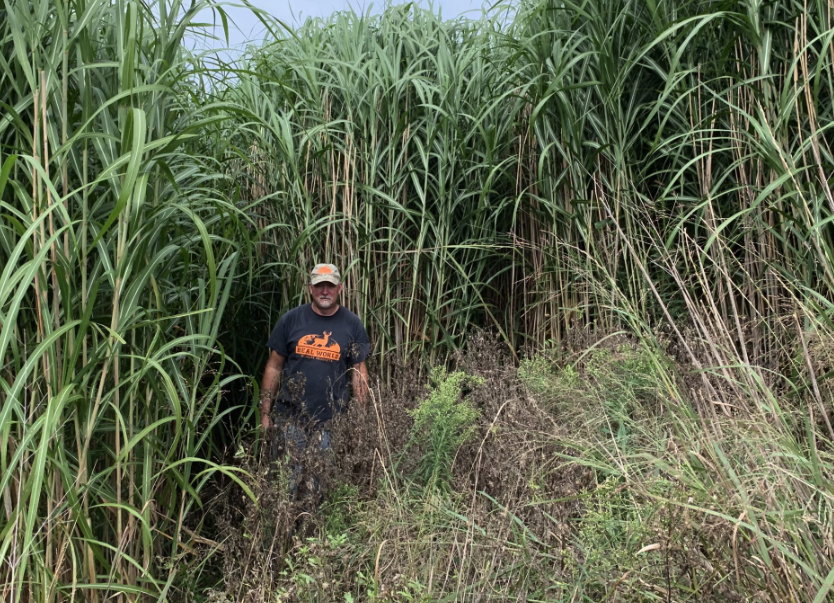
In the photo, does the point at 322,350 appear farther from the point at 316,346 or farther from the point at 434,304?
the point at 434,304

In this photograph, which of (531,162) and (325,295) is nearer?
(325,295)

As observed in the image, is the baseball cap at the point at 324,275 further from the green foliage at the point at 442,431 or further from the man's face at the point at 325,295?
the green foliage at the point at 442,431

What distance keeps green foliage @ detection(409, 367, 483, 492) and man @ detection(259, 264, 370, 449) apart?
1.87 feet

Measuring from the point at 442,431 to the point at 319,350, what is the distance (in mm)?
885

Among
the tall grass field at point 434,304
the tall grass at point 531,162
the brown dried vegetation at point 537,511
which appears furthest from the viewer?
the tall grass at point 531,162

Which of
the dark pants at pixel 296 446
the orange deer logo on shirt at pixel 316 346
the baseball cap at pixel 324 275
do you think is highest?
the baseball cap at pixel 324 275

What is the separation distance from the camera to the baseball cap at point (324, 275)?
122 inches

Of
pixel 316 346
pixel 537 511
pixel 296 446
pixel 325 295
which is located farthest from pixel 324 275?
pixel 537 511

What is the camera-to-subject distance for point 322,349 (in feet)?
10.2

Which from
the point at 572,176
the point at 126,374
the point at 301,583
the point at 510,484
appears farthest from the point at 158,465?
the point at 572,176

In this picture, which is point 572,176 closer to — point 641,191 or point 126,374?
point 641,191

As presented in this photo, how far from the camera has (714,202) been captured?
10.1 ft

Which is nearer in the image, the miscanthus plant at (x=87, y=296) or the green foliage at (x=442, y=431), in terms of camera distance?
the miscanthus plant at (x=87, y=296)

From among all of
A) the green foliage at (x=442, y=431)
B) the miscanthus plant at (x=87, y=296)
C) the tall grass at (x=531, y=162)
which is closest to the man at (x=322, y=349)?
the tall grass at (x=531, y=162)
